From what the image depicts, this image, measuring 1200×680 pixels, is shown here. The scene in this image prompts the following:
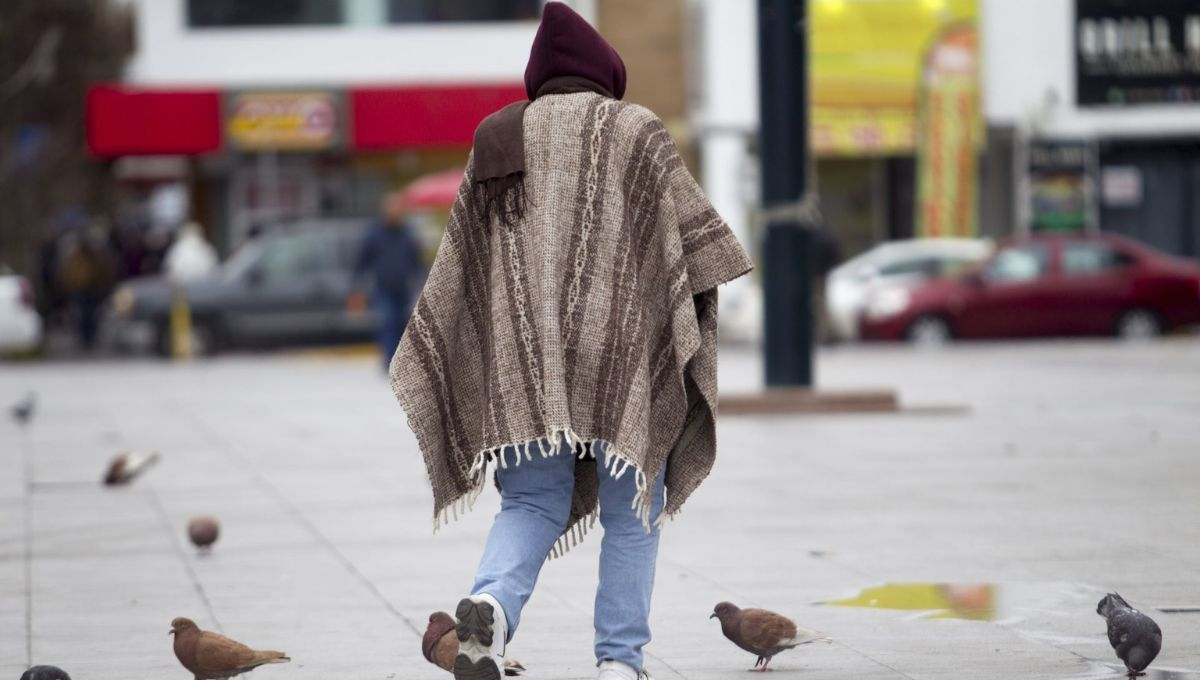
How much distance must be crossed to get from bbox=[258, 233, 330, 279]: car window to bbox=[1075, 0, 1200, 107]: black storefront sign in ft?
44.4

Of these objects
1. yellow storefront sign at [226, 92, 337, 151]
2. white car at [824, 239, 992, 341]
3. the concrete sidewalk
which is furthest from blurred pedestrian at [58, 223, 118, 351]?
the concrete sidewalk

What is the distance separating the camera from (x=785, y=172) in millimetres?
14305

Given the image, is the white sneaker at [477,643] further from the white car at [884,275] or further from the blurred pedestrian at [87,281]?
the blurred pedestrian at [87,281]

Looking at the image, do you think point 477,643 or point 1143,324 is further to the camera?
point 1143,324

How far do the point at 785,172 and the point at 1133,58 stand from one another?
2092 centimetres

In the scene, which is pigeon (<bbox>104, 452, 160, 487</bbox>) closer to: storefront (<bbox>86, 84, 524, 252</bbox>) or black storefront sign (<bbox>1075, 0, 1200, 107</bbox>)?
storefront (<bbox>86, 84, 524, 252</bbox>)

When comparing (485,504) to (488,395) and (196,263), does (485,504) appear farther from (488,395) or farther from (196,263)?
(196,263)

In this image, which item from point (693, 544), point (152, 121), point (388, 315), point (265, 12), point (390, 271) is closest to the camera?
point (693, 544)

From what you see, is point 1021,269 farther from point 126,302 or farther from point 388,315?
point 126,302

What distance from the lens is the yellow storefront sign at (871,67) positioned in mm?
32188

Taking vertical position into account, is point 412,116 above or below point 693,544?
above

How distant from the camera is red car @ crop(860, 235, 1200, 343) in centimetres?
2616

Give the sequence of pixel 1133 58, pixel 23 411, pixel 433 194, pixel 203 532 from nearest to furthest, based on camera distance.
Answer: pixel 203 532 → pixel 23 411 → pixel 433 194 → pixel 1133 58

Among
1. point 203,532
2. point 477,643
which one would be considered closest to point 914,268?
point 203,532
